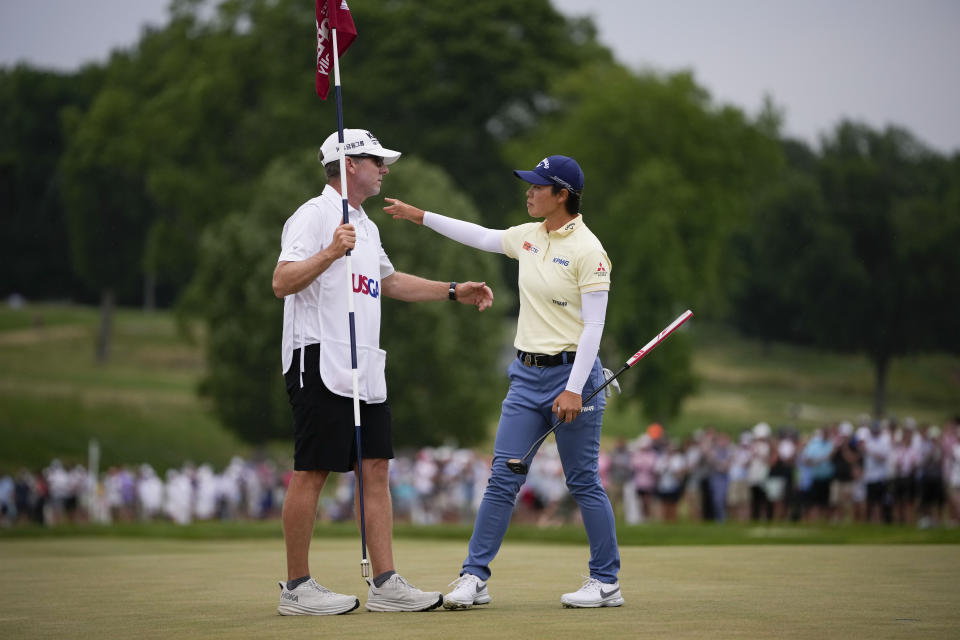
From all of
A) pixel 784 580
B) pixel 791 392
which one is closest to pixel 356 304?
pixel 784 580

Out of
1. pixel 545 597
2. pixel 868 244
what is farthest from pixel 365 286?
pixel 868 244

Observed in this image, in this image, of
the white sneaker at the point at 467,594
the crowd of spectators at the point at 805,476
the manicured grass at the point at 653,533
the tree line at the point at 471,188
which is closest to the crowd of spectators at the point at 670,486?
the crowd of spectators at the point at 805,476

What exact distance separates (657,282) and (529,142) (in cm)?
936

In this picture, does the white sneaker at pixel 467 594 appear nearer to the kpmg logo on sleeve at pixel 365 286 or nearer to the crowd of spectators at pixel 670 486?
the kpmg logo on sleeve at pixel 365 286

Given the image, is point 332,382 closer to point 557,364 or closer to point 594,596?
point 557,364

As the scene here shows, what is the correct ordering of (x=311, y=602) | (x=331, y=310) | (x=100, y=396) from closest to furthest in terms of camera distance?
(x=311, y=602)
(x=331, y=310)
(x=100, y=396)

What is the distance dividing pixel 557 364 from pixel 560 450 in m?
0.49

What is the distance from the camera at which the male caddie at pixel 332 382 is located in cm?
736

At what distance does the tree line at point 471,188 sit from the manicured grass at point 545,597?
3055cm

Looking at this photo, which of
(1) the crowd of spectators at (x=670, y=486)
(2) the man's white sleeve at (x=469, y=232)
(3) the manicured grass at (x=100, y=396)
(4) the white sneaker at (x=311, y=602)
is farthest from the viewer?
(3) the manicured grass at (x=100, y=396)

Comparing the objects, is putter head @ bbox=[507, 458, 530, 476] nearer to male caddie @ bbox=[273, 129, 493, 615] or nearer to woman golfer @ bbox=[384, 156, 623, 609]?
woman golfer @ bbox=[384, 156, 623, 609]

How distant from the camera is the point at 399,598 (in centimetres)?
732

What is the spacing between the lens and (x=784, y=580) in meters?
8.70

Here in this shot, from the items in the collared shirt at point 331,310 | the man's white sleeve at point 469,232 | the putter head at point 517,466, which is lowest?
the putter head at point 517,466
